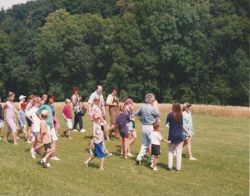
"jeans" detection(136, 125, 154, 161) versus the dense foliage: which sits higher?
the dense foliage

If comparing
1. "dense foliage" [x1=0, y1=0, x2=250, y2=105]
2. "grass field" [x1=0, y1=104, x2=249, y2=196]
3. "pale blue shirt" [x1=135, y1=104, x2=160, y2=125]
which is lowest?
"grass field" [x1=0, y1=104, x2=249, y2=196]

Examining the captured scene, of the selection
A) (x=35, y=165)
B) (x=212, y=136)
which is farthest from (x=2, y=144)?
(x=212, y=136)

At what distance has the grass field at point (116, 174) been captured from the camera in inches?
607

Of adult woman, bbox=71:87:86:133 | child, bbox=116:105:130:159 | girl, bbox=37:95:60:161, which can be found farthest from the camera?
adult woman, bbox=71:87:86:133

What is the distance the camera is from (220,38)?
68875 mm

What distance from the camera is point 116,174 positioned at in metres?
17.9

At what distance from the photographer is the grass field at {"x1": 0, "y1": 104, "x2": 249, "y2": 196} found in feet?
50.6

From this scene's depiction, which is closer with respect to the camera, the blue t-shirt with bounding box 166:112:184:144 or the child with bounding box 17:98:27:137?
the blue t-shirt with bounding box 166:112:184:144

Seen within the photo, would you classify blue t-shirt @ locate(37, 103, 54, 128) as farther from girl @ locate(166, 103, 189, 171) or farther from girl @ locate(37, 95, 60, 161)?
girl @ locate(166, 103, 189, 171)

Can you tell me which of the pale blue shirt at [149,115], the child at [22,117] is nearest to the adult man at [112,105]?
the child at [22,117]

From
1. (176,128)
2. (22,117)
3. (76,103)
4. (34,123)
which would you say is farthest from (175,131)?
(22,117)

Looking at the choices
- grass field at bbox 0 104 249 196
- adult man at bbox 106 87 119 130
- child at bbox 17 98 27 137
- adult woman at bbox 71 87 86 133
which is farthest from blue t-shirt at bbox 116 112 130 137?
child at bbox 17 98 27 137

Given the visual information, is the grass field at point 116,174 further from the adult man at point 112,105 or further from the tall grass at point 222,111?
the tall grass at point 222,111

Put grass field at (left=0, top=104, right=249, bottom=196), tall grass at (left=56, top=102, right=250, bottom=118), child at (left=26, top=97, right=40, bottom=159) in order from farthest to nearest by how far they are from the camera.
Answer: tall grass at (left=56, top=102, right=250, bottom=118) < child at (left=26, top=97, right=40, bottom=159) < grass field at (left=0, top=104, right=249, bottom=196)
